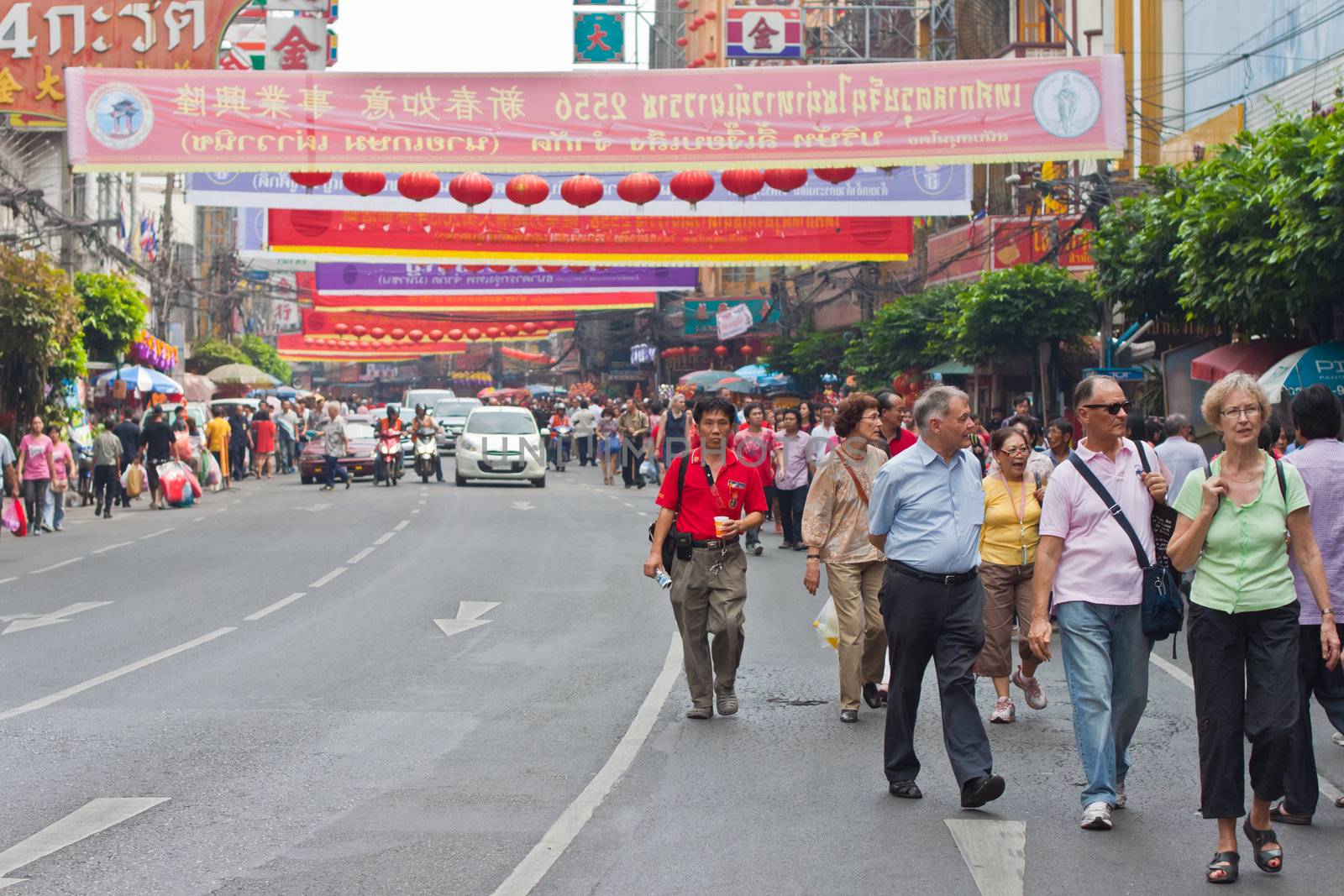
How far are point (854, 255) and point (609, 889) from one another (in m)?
23.6

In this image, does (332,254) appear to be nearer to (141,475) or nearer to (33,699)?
(141,475)

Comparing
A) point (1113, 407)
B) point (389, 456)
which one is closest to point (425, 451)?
point (389, 456)

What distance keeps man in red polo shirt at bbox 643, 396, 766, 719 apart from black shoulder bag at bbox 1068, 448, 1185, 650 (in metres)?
2.94

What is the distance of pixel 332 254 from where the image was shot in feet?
92.6

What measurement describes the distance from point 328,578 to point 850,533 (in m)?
9.64

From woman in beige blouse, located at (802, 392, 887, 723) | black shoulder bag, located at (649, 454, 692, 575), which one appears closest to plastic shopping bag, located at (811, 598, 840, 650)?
woman in beige blouse, located at (802, 392, 887, 723)

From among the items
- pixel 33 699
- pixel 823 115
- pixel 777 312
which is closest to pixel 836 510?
pixel 33 699

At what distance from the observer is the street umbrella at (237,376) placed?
5609 centimetres

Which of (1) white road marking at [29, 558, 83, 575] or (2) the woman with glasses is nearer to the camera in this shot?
(2) the woman with glasses

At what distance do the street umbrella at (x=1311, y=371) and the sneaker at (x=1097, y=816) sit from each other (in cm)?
1168

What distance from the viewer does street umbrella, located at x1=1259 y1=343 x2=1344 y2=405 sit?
17812mm

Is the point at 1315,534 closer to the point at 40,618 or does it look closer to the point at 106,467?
the point at 40,618

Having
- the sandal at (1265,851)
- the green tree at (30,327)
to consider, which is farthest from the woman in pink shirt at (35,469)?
the sandal at (1265,851)

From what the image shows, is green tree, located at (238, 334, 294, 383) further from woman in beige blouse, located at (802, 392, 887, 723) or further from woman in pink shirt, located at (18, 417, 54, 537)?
woman in beige blouse, located at (802, 392, 887, 723)
